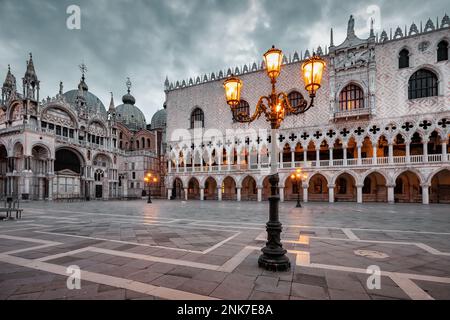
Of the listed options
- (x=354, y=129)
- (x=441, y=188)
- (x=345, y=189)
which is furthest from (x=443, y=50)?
(x=345, y=189)

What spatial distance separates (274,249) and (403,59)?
101ft

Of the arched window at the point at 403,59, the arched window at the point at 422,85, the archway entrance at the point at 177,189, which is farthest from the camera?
the archway entrance at the point at 177,189

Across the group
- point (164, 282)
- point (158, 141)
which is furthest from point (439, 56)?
point (158, 141)

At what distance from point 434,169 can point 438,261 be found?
24.4 meters

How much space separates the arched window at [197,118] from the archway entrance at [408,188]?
88.3ft

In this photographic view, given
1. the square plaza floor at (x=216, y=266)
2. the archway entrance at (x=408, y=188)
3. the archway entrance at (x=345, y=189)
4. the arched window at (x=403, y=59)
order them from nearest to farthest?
the square plaza floor at (x=216, y=266) → the arched window at (x=403, y=59) → the archway entrance at (x=408, y=188) → the archway entrance at (x=345, y=189)

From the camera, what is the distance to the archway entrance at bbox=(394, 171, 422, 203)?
26109mm

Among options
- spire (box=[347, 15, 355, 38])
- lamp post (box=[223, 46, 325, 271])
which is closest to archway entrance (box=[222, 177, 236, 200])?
spire (box=[347, 15, 355, 38])

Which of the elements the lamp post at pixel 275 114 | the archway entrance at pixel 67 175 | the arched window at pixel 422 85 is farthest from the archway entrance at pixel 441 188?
the archway entrance at pixel 67 175

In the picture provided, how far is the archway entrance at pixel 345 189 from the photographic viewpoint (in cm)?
2823

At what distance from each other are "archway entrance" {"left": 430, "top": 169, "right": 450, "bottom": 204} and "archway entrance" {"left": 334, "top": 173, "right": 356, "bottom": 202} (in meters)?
8.02

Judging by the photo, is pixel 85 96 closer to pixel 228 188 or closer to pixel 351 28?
pixel 228 188

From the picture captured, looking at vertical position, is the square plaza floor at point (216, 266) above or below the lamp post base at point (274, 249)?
below

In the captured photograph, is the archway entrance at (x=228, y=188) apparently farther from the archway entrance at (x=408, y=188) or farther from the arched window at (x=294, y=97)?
the archway entrance at (x=408, y=188)
